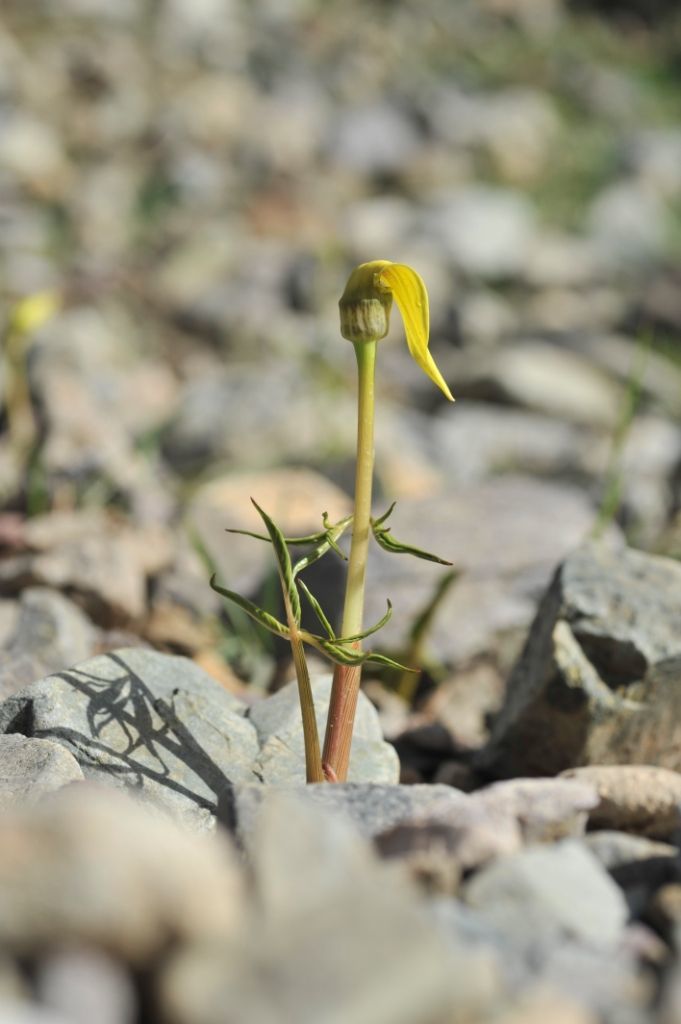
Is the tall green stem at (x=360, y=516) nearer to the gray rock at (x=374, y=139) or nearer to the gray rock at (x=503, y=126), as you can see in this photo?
the gray rock at (x=374, y=139)

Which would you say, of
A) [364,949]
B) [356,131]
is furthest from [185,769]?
[356,131]

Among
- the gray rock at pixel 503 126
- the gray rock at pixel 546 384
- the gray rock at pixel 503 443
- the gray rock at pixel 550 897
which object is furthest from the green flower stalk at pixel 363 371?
the gray rock at pixel 503 126

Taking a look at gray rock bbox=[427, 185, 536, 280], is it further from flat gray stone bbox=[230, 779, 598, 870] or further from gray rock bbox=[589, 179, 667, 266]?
flat gray stone bbox=[230, 779, 598, 870]

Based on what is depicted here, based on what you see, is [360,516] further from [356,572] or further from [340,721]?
[340,721]

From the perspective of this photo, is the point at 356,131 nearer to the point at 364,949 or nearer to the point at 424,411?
the point at 424,411

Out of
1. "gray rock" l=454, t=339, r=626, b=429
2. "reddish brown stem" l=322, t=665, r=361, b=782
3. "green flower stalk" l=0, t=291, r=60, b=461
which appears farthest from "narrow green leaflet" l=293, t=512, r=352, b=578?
"gray rock" l=454, t=339, r=626, b=429

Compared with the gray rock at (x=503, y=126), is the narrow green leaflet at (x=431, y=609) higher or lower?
lower

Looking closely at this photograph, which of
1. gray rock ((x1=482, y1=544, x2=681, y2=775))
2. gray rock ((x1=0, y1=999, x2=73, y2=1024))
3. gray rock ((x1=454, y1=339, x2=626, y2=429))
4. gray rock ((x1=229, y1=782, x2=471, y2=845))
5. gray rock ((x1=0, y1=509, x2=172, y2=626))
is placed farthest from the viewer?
gray rock ((x1=454, y1=339, x2=626, y2=429))
